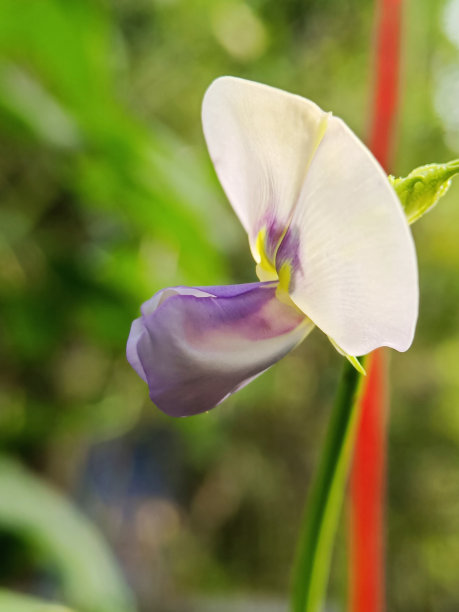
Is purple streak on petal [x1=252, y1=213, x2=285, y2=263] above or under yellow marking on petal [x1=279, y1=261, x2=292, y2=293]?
above

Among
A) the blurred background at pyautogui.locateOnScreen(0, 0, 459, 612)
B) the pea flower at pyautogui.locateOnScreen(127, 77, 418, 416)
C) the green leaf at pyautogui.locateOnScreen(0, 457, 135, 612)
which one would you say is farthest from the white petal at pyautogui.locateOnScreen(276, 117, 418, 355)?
the green leaf at pyautogui.locateOnScreen(0, 457, 135, 612)

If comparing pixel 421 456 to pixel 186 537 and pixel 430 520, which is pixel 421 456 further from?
pixel 186 537

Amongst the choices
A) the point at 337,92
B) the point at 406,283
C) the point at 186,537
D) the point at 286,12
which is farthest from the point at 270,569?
the point at 406,283

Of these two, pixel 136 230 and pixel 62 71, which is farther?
pixel 136 230

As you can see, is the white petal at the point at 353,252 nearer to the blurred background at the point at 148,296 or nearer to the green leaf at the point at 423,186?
the green leaf at the point at 423,186

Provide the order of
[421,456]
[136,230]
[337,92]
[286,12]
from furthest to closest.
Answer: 1. [421,456]
2. [337,92]
3. [286,12]
4. [136,230]

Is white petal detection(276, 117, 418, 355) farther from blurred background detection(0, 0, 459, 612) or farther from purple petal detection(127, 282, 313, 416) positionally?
blurred background detection(0, 0, 459, 612)

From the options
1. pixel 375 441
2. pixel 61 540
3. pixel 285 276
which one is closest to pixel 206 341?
pixel 285 276

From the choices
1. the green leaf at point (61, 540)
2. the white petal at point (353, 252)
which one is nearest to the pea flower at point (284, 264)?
the white petal at point (353, 252)
